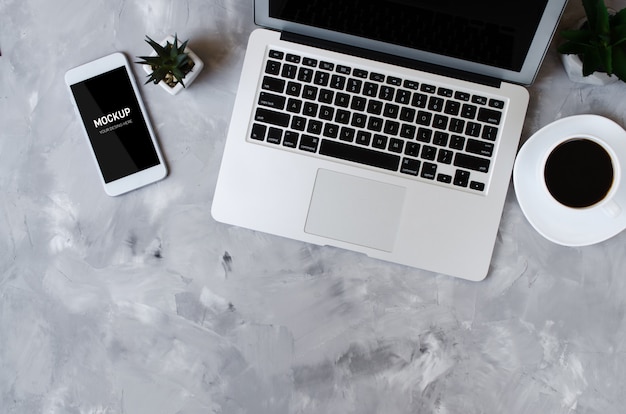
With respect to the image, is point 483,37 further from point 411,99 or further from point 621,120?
point 621,120

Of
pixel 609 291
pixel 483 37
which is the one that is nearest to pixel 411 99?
pixel 483 37

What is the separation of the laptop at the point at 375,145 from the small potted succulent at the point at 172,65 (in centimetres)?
8

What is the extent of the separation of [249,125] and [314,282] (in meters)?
0.23

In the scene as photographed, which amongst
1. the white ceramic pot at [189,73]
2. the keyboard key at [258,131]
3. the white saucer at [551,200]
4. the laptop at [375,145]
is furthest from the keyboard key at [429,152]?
the white ceramic pot at [189,73]

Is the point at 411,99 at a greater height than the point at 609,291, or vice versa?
the point at 411,99

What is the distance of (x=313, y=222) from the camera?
779 millimetres

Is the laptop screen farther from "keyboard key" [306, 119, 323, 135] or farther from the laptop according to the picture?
"keyboard key" [306, 119, 323, 135]

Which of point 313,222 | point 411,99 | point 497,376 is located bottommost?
point 497,376

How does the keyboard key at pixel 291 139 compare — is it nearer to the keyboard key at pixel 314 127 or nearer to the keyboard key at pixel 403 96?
the keyboard key at pixel 314 127

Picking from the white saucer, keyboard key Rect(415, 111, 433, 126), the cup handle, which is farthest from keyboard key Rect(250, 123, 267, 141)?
the cup handle

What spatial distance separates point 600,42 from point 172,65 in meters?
0.53

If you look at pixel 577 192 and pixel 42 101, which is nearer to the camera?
pixel 577 192

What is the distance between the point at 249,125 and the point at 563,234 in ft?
1.41

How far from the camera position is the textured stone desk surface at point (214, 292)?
2.61 feet
